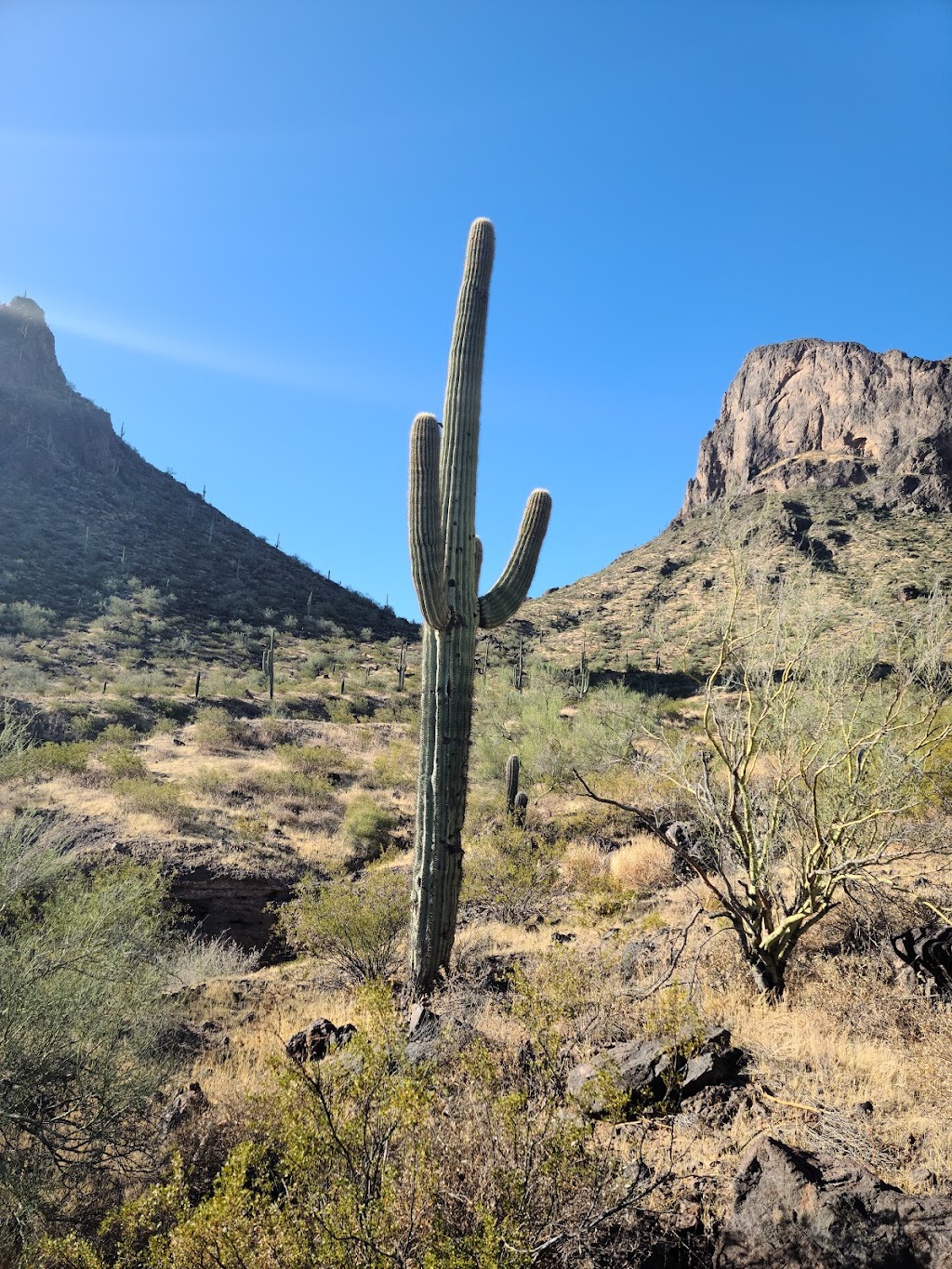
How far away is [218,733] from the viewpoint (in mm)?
20859

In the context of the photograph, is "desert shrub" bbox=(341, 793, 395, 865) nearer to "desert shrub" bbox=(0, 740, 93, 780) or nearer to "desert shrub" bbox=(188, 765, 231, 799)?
"desert shrub" bbox=(188, 765, 231, 799)

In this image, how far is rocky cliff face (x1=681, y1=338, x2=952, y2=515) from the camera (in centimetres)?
5062

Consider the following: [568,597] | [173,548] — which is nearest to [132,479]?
[173,548]

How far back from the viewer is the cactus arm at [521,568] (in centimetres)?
661

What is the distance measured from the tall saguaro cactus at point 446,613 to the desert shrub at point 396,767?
12453 mm

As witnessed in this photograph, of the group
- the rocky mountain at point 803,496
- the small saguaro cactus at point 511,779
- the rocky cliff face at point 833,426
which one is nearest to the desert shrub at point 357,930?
the small saguaro cactus at point 511,779

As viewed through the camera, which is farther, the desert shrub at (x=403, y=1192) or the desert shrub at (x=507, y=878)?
the desert shrub at (x=507, y=878)

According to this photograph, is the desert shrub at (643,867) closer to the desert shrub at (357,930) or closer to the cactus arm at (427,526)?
the desert shrub at (357,930)

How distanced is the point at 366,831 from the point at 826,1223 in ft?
42.0

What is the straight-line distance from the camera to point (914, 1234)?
254 cm

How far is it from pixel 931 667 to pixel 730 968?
117 inches

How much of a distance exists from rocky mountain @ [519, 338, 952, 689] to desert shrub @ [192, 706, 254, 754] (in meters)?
15.5

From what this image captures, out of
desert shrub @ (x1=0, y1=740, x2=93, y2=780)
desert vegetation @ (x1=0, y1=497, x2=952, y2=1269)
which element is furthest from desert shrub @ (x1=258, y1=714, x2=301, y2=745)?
desert vegetation @ (x1=0, y1=497, x2=952, y2=1269)

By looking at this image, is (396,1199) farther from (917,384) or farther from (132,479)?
(917,384)
